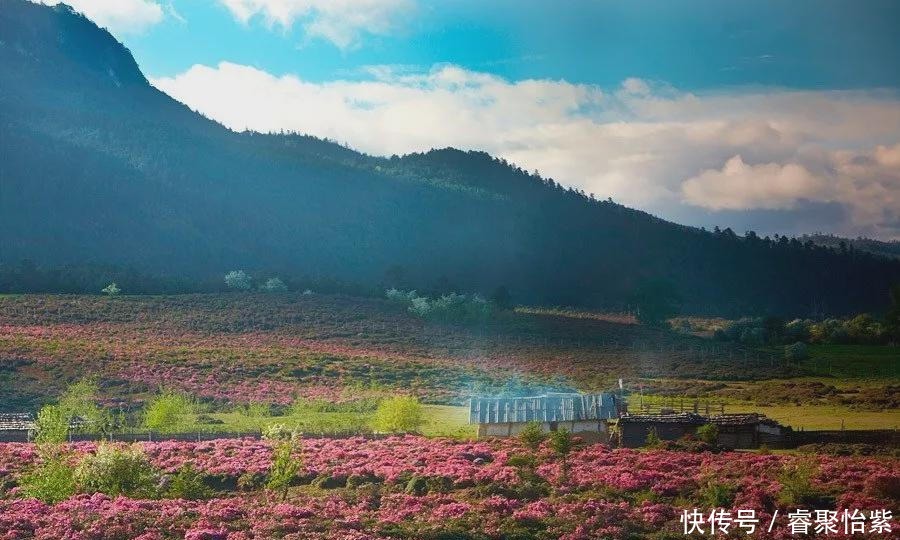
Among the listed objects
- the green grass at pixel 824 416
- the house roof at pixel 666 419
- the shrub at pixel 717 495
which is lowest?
the shrub at pixel 717 495

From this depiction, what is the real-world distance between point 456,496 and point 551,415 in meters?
18.2

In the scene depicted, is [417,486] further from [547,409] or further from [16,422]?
[16,422]

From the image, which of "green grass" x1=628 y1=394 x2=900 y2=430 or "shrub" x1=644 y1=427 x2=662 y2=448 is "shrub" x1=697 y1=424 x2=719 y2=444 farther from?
"green grass" x1=628 y1=394 x2=900 y2=430

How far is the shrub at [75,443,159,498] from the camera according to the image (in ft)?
146

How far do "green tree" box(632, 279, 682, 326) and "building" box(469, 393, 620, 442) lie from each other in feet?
298

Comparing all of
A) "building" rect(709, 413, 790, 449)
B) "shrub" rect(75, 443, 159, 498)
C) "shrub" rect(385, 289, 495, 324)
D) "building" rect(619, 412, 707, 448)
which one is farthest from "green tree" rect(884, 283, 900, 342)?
"shrub" rect(75, 443, 159, 498)

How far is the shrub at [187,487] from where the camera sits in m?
44.7

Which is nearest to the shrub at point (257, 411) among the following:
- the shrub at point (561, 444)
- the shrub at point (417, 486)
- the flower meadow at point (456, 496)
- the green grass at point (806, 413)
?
the flower meadow at point (456, 496)

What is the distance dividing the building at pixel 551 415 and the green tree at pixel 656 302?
9094cm

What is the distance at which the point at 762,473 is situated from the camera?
4469 cm

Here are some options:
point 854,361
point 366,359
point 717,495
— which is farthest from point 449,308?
point 717,495

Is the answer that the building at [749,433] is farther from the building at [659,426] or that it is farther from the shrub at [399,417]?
the shrub at [399,417]

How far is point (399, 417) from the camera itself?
64.2 metres

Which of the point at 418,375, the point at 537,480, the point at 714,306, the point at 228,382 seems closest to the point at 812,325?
the point at 714,306
